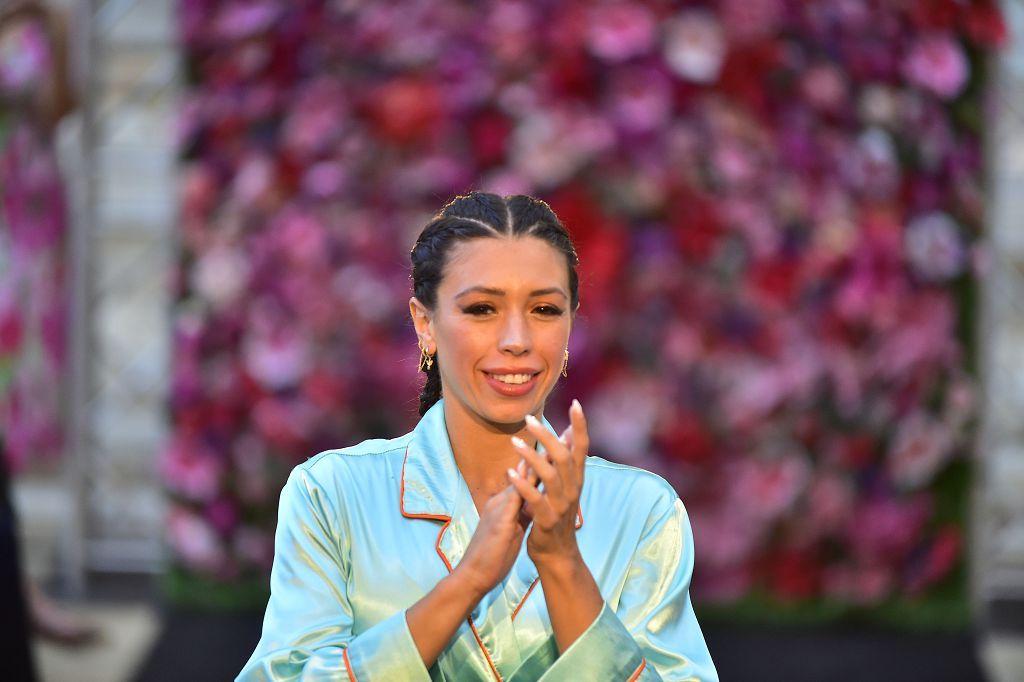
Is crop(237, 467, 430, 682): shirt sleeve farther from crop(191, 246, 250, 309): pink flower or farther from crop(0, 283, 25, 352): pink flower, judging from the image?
crop(0, 283, 25, 352): pink flower

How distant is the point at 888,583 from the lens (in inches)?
148

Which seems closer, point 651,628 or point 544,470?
point 544,470

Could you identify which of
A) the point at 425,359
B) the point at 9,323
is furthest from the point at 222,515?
the point at 425,359

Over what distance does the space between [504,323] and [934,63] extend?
7.59 feet

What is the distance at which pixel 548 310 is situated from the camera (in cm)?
175

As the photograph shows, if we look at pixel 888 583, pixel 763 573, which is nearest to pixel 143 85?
pixel 763 573

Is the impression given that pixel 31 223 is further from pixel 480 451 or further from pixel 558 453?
pixel 558 453

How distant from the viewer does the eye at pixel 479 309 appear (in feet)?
5.72

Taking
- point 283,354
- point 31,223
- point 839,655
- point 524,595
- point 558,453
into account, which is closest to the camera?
point 558,453

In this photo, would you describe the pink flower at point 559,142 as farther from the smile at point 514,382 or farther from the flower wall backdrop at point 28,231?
the smile at point 514,382

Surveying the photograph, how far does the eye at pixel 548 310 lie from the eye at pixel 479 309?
6 cm

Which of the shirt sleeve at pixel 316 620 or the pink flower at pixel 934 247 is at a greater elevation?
the pink flower at pixel 934 247

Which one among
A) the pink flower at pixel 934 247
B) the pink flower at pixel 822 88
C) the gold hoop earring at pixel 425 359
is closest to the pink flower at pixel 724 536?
the pink flower at pixel 934 247

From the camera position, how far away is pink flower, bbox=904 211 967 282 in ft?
12.2
